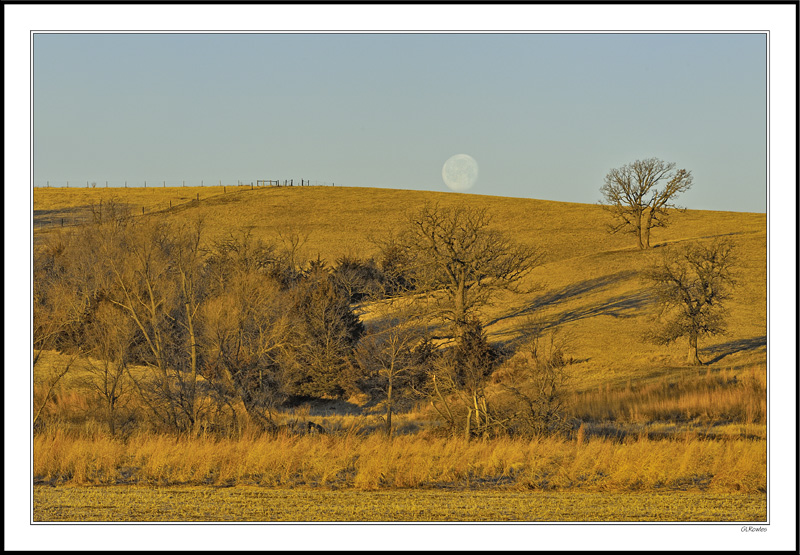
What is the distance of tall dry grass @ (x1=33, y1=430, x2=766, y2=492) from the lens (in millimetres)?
12289

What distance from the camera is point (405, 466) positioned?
42.2 ft

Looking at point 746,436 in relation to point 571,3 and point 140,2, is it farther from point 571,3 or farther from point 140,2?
point 140,2

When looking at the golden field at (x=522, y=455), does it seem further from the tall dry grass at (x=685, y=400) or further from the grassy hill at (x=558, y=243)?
the grassy hill at (x=558, y=243)

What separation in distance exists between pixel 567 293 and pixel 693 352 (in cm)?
1648

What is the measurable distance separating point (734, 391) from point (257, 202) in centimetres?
7872

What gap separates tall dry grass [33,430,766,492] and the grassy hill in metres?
10.4

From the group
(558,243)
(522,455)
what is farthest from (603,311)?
(522,455)

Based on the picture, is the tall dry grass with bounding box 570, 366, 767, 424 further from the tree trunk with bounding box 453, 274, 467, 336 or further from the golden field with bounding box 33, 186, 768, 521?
the tree trunk with bounding box 453, 274, 467, 336

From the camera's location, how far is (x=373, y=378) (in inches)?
1210

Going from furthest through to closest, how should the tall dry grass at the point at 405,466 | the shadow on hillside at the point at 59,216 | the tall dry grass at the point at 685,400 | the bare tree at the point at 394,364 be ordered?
1. the shadow on hillside at the point at 59,216
2. the bare tree at the point at 394,364
3. the tall dry grass at the point at 685,400
4. the tall dry grass at the point at 405,466

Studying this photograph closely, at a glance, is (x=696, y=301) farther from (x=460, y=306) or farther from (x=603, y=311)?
(x=460, y=306)

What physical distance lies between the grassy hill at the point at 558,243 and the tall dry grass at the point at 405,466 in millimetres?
10448

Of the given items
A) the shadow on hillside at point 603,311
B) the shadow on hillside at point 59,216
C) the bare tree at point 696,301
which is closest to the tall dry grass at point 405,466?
the bare tree at point 696,301

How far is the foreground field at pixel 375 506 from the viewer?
10078 millimetres
